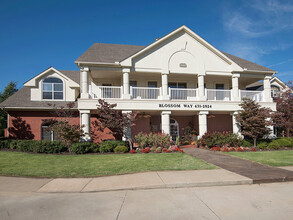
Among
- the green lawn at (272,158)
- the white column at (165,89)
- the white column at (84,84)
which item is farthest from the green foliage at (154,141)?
the white column at (84,84)

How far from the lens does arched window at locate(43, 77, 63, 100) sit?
1726 cm

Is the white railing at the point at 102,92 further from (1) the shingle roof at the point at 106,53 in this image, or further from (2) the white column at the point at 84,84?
(1) the shingle roof at the point at 106,53

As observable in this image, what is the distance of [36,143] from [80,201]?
9.57 meters

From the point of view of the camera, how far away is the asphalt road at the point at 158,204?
385 cm

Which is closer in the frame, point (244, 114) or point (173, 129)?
point (244, 114)

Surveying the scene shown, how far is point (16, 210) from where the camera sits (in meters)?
4.12

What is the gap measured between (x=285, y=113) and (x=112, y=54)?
57.2 feet

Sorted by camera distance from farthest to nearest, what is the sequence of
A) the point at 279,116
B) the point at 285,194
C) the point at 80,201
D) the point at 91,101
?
the point at 279,116 < the point at 91,101 < the point at 285,194 < the point at 80,201

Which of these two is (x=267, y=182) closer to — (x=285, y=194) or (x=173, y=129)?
(x=285, y=194)

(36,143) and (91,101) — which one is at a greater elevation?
(91,101)

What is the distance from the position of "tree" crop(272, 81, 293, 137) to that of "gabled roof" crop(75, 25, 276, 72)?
12.2 feet

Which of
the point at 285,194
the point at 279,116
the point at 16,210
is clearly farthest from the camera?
the point at 279,116

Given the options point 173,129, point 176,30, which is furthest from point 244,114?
point 176,30

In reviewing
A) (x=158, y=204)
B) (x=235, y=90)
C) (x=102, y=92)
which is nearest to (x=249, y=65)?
(x=235, y=90)
